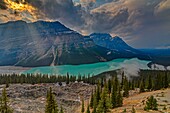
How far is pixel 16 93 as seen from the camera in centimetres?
13938

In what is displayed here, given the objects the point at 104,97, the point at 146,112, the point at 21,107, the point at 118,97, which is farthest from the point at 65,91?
the point at 146,112

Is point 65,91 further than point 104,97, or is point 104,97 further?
point 65,91

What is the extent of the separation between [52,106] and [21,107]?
6215 cm

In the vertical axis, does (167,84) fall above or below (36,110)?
above

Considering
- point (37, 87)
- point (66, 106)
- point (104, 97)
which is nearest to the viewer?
point (104, 97)

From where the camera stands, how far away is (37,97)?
140 metres

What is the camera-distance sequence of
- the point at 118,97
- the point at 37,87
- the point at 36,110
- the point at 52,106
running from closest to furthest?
the point at 52,106 < the point at 118,97 < the point at 36,110 < the point at 37,87

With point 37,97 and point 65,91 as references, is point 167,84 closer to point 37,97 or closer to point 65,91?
point 65,91

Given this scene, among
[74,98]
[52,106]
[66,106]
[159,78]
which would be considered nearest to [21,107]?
[66,106]

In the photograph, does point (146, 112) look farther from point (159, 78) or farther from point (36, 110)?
point (159, 78)

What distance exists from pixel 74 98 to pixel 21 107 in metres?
41.3

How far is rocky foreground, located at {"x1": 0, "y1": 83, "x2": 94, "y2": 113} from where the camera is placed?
373 ft

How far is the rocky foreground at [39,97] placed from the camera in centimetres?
11357

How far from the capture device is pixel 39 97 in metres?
140
